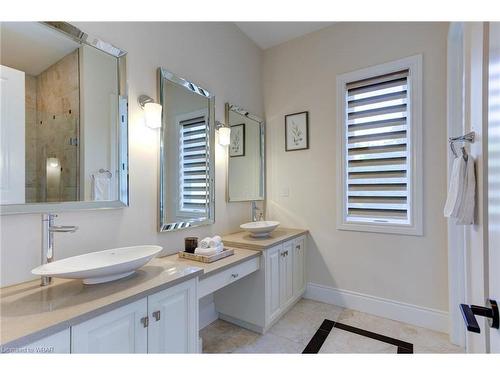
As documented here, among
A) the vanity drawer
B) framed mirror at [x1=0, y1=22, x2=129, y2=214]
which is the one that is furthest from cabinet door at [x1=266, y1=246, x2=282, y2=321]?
framed mirror at [x1=0, y1=22, x2=129, y2=214]

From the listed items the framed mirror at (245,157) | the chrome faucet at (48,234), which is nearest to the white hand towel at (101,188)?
the chrome faucet at (48,234)

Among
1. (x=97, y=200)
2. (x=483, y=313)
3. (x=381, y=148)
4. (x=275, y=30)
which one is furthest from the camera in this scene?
(x=275, y=30)

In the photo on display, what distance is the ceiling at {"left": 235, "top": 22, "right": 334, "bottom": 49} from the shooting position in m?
2.61

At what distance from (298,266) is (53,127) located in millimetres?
2362

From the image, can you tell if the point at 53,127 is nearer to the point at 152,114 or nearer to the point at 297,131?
the point at 152,114

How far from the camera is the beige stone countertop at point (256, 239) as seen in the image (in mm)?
2059

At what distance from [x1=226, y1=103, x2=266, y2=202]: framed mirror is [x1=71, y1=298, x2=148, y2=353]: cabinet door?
1.52 metres

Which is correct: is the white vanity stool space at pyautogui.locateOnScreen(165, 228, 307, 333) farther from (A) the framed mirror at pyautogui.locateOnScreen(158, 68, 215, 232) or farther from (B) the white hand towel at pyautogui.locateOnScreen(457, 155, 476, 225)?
(B) the white hand towel at pyautogui.locateOnScreen(457, 155, 476, 225)

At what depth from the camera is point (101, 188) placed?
4.94 feet

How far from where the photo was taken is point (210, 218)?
2.28 meters

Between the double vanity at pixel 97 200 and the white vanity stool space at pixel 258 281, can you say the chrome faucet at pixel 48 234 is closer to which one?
the double vanity at pixel 97 200

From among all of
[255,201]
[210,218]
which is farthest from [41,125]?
[255,201]

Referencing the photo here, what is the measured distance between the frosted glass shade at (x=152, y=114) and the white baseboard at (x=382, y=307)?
7.71ft

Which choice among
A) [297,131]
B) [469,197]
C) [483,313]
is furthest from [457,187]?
[297,131]
